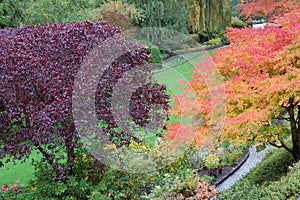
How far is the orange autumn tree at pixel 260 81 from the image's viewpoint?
5.83 m

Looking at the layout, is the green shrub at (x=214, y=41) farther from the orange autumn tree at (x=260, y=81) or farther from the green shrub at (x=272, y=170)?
the orange autumn tree at (x=260, y=81)

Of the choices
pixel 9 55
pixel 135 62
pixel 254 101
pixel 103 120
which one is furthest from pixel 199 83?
pixel 9 55

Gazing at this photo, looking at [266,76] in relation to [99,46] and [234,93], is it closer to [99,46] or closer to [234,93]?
[234,93]

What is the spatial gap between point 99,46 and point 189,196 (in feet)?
10.1

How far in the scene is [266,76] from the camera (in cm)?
602

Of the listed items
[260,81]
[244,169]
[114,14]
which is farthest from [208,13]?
[260,81]

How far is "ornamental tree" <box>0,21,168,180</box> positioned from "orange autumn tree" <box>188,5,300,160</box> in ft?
6.05

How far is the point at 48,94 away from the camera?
460 cm

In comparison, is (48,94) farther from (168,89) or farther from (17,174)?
(168,89)

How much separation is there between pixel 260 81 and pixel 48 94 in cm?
359

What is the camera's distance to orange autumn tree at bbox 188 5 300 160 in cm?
583

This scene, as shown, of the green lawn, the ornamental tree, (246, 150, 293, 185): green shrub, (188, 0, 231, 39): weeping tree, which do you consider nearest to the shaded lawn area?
the green lawn

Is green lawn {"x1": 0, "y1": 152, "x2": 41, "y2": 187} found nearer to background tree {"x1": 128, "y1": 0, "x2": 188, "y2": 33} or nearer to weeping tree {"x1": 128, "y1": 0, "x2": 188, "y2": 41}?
weeping tree {"x1": 128, "y1": 0, "x2": 188, "y2": 41}

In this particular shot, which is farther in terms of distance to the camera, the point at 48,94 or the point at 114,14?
the point at 114,14
